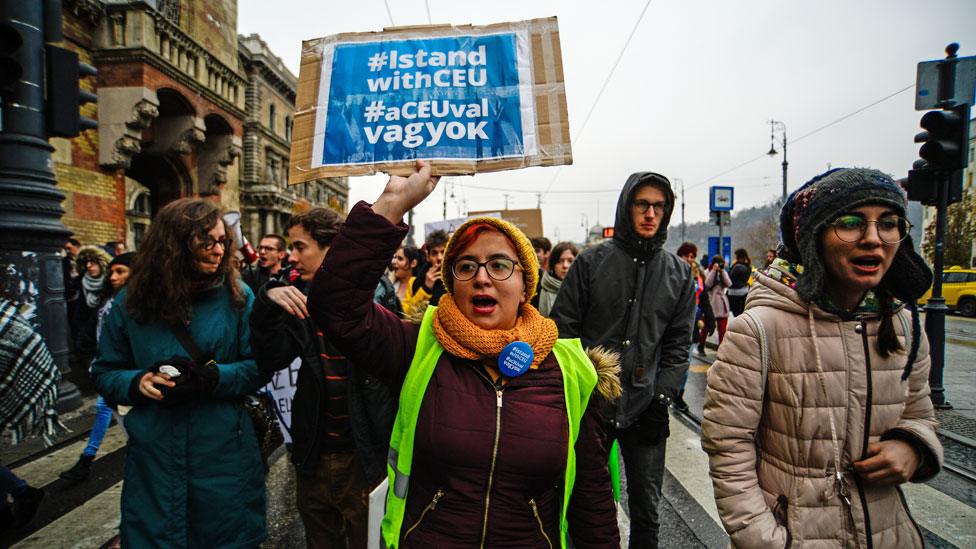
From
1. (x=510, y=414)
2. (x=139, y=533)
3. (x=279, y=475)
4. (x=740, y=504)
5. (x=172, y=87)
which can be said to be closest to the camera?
(x=510, y=414)

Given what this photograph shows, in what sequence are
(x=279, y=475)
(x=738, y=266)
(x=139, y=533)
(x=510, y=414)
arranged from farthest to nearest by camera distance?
1. (x=738, y=266)
2. (x=279, y=475)
3. (x=139, y=533)
4. (x=510, y=414)

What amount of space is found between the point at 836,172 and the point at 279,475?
442cm

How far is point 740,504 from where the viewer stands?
5.37ft

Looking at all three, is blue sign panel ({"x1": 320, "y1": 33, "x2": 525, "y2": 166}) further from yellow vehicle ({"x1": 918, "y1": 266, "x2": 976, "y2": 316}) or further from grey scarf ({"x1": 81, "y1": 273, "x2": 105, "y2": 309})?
yellow vehicle ({"x1": 918, "y1": 266, "x2": 976, "y2": 316})

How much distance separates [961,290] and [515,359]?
977 inches

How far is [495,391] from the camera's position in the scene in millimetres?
1571

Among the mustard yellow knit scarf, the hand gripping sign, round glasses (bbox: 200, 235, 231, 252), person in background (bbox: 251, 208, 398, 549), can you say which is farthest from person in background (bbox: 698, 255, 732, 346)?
round glasses (bbox: 200, 235, 231, 252)

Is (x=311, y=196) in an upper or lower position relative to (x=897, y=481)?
upper

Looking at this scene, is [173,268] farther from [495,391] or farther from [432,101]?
[495,391]

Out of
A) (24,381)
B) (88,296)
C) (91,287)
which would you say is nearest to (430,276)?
(24,381)

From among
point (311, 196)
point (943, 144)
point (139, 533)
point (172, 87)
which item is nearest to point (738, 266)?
point (943, 144)

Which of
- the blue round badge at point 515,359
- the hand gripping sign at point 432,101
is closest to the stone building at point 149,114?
the hand gripping sign at point 432,101

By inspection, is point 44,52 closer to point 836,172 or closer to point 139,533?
point 139,533

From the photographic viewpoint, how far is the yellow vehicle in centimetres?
1834
